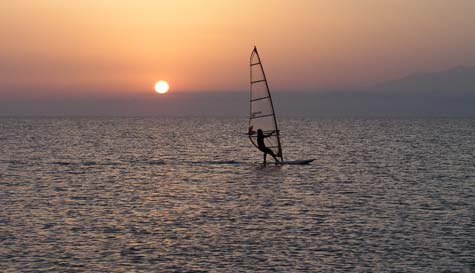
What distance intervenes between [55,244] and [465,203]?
21.6 meters

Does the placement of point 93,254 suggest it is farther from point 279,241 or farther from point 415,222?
point 415,222

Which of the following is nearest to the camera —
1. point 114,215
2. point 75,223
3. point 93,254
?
point 93,254

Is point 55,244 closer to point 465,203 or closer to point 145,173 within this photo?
point 465,203

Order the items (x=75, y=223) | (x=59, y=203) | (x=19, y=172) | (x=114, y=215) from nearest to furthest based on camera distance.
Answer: (x=75, y=223), (x=114, y=215), (x=59, y=203), (x=19, y=172)

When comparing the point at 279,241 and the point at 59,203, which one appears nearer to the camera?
the point at 279,241

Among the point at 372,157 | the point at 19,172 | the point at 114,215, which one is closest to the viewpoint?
the point at 114,215

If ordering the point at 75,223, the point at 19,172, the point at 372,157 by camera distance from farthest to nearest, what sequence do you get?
the point at 372,157 → the point at 19,172 → the point at 75,223

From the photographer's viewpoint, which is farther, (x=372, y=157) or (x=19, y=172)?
(x=372, y=157)

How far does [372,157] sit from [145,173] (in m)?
30.9

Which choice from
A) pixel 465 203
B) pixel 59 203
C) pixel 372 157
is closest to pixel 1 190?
pixel 59 203

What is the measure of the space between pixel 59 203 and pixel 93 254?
1339 centimetres

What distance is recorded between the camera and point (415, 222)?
3253 cm

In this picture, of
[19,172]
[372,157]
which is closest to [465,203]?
[19,172]

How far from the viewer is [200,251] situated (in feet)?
86.1
